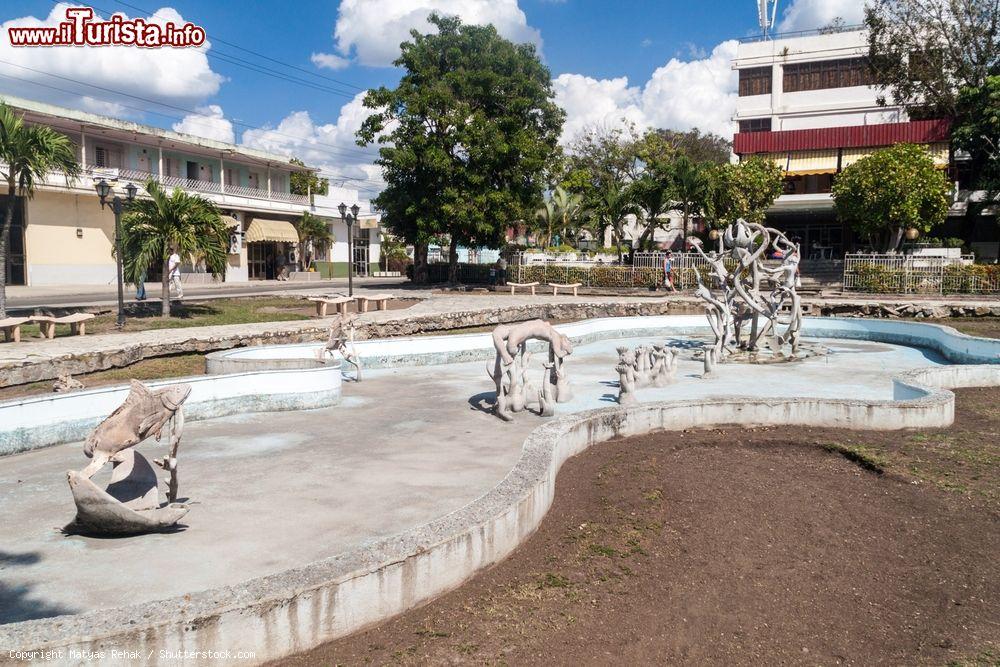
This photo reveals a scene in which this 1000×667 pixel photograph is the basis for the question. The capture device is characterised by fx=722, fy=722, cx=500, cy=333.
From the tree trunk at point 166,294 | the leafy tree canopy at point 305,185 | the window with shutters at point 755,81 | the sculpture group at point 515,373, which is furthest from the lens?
the leafy tree canopy at point 305,185

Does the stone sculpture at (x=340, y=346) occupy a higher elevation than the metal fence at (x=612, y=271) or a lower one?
lower

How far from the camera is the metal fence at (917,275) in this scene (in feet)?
96.3

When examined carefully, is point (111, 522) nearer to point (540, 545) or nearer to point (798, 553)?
point (540, 545)

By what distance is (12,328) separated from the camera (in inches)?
595

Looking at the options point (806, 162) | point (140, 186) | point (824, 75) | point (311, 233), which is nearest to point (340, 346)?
point (140, 186)

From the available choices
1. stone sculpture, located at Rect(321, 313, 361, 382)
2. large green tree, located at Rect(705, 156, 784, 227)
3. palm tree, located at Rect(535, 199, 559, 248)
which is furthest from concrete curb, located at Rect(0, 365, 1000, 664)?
palm tree, located at Rect(535, 199, 559, 248)

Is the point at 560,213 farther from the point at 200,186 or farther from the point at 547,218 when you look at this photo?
the point at 200,186

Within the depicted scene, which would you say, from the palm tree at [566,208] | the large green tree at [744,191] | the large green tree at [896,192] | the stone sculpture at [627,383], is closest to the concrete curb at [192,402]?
the stone sculpture at [627,383]

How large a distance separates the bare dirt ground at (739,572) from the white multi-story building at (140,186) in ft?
85.6

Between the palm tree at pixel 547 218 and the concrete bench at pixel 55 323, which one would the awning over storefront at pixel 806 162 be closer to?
the palm tree at pixel 547 218

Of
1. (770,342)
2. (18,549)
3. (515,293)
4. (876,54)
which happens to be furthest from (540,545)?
(876,54)

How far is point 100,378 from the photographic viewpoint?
483 inches

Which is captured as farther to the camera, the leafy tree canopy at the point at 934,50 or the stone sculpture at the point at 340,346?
the leafy tree canopy at the point at 934,50

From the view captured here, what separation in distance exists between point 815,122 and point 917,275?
21879 millimetres
